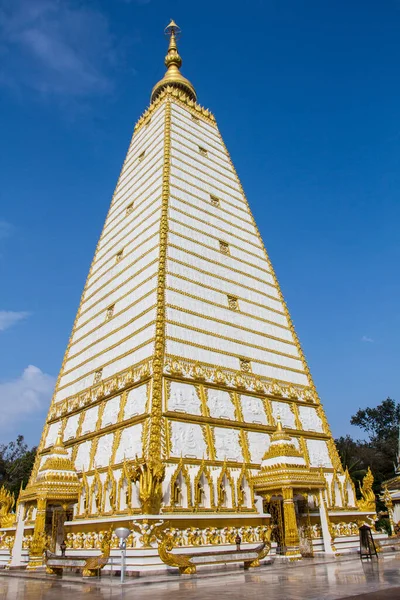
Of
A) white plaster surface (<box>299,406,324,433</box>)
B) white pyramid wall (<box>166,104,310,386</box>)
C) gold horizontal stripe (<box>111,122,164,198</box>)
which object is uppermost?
gold horizontal stripe (<box>111,122,164,198</box>)

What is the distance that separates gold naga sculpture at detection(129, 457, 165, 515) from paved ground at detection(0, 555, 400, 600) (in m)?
1.91

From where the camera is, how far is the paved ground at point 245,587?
6254 millimetres

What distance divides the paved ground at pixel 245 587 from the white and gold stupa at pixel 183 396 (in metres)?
1.98

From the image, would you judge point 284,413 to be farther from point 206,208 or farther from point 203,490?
point 206,208

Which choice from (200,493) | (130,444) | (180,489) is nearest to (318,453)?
(200,493)

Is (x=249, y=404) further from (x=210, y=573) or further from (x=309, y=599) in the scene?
(x=309, y=599)

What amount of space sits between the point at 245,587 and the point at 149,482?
4.35 metres

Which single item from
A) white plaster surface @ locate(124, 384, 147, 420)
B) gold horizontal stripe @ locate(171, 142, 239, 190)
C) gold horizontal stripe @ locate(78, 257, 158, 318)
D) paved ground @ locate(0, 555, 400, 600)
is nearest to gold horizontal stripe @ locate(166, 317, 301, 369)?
white plaster surface @ locate(124, 384, 147, 420)

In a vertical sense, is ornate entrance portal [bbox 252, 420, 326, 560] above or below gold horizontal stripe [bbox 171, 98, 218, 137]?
below

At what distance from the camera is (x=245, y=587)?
Result: 7.41m

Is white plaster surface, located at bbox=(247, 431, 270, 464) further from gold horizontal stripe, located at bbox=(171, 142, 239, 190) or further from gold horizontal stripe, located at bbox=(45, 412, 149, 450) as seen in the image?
gold horizontal stripe, located at bbox=(171, 142, 239, 190)

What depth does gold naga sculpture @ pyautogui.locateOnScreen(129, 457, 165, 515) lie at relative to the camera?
11.2 metres

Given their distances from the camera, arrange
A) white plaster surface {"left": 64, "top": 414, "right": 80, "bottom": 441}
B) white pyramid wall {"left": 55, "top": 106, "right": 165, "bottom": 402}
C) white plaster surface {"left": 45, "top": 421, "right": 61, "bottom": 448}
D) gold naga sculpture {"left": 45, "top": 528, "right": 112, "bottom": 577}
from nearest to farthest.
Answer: gold naga sculpture {"left": 45, "top": 528, "right": 112, "bottom": 577} → white pyramid wall {"left": 55, "top": 106, "right": 165, "bottom": 402} → white plaster surface {"left": 64, "top": 414, "right": 80, "bottom": 441} → white plaster surface {"left": 45, "top": 421, "right": 61, "bottom": 448}

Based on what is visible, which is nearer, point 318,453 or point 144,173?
point 318,453
